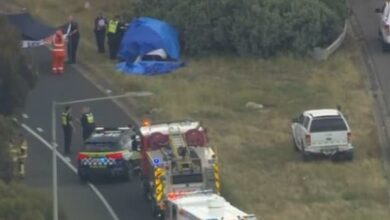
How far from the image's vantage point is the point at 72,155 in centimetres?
5803

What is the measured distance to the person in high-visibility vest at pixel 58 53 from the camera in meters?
68.6

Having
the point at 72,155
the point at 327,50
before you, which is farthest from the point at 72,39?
the point at 72,155

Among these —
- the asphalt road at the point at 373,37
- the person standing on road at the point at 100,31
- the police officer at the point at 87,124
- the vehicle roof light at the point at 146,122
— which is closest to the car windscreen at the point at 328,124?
the vehicle roof light at the point at 146,122

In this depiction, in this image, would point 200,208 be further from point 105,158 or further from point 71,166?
point 71,166

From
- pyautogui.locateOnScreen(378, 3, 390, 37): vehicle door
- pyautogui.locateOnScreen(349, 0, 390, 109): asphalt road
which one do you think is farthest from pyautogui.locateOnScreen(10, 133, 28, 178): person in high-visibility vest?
pyautogui.locateOnScreen(378, 3, 390, 37): vehicle door

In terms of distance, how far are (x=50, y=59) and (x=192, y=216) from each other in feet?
92.2

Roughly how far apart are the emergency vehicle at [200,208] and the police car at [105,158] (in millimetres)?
5191

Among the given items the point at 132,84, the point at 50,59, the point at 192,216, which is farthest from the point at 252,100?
the point at 192,216

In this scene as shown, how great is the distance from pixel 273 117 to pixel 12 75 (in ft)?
34.9

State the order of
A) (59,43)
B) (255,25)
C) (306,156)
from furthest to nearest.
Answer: (255,25)
(59,43)
(306,156)

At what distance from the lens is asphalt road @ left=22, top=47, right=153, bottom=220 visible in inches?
2023

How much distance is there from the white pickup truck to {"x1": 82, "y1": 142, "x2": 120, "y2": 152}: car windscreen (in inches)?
264

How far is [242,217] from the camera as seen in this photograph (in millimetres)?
42812

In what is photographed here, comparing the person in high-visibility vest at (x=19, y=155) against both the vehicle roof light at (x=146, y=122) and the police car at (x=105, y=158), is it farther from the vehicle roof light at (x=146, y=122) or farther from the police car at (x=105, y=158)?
the vehicle roof light at (x=146, y=122)
